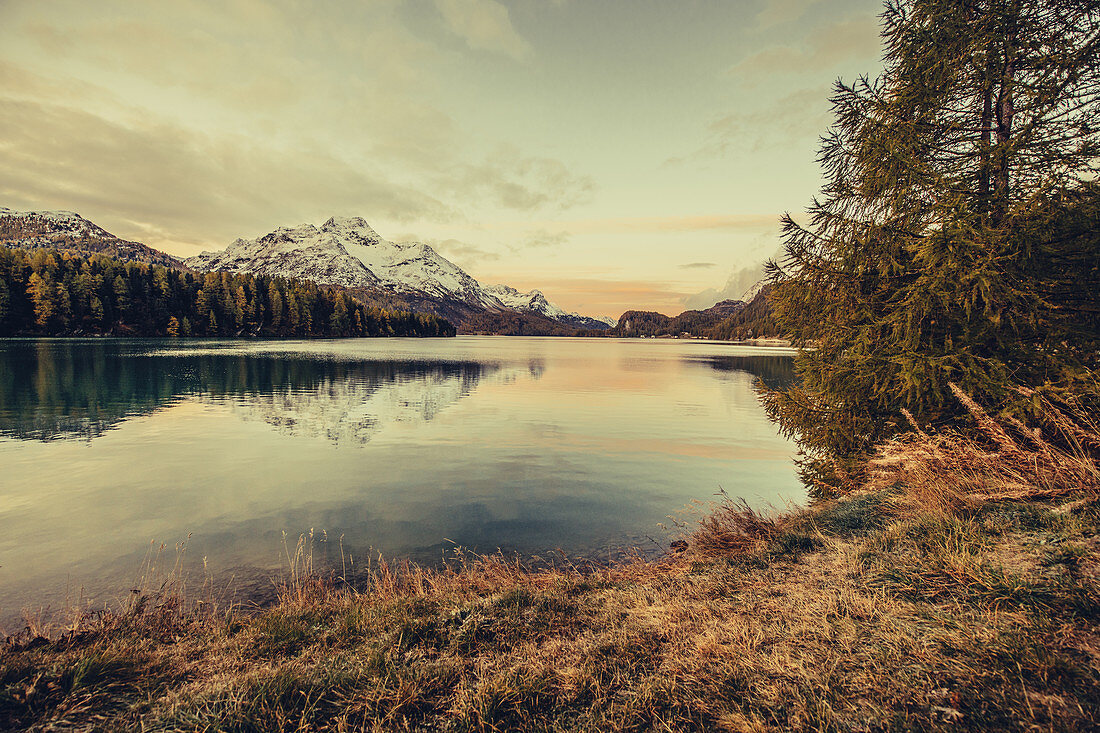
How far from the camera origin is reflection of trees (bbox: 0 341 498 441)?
25.5 meters

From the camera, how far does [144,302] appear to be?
127 m

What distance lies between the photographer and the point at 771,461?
2114 cm

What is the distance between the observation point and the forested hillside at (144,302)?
107 meters

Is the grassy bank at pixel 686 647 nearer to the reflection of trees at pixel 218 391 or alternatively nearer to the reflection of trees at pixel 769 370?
the reflection of trees at pixel 218 391

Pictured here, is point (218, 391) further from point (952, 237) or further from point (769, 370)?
point (769, 370)

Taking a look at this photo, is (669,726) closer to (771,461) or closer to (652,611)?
(652,611)

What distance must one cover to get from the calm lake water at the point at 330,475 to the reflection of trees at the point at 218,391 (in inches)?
11.6

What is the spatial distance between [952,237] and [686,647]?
919cm

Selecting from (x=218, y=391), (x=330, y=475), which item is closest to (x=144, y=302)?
(x=218, y=391)

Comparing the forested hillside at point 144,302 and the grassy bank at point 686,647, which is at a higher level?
the forested hillside at point 144,302

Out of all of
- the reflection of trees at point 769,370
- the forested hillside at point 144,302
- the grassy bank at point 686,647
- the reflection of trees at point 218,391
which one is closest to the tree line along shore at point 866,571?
the grassy bank at point 686,647

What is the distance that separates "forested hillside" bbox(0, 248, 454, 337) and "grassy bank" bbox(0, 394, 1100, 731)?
14847cm

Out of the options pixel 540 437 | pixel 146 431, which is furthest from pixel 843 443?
pixel 146 431

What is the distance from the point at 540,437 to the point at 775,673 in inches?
790
